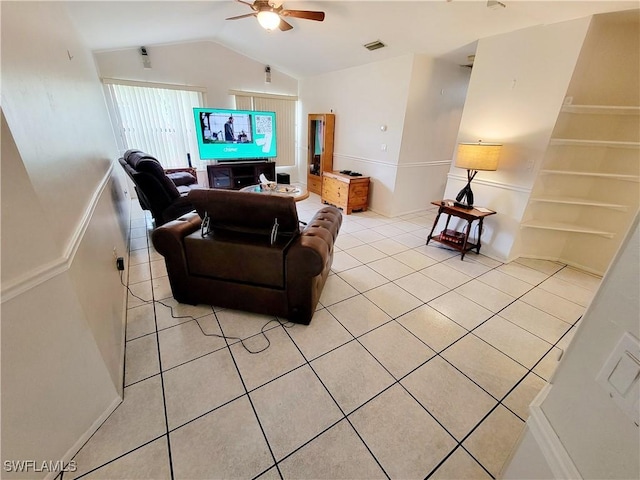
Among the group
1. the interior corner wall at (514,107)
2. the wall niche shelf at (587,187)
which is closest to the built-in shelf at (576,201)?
the wall niche shelf at (587,187)

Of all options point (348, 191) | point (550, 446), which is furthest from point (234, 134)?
point (550, 446)

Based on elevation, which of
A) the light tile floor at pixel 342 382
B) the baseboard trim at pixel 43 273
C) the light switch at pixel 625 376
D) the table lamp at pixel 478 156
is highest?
the table lamp at pixel 478 156

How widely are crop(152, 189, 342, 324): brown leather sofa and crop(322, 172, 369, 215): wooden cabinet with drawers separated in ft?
8.29

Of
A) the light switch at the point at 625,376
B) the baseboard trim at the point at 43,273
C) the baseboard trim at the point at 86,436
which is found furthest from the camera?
the baseboard trim at the point at 86,436

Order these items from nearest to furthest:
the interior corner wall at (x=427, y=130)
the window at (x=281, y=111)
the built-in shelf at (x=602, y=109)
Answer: the built-in shelf at (x=602, y=109) → the interior corner wall at (x=427, y=130) → the window at (x=281, y=111)

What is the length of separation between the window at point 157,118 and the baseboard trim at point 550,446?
610cm

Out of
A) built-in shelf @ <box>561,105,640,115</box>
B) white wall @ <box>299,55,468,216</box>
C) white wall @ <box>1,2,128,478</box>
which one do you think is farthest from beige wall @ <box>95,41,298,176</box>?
built-in shelf @ <box>561,105,640,115</box>

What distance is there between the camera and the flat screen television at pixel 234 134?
501cm

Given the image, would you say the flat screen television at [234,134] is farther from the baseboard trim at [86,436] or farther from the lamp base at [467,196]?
the baseboard trim at [86,436]

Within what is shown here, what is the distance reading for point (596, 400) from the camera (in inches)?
21.7

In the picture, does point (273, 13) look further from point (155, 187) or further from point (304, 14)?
point (155, 187)

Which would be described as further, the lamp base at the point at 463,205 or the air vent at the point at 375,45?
the air vent at the point at 375,45

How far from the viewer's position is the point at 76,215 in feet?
4.73

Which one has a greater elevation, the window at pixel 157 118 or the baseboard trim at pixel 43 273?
the window at pixel 157 118
